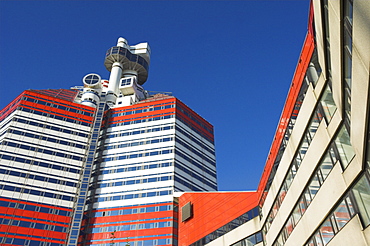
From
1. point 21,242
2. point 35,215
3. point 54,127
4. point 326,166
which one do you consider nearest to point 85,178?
point 35,215

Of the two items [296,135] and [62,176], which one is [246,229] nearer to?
[296,135]

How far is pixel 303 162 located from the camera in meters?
19.5

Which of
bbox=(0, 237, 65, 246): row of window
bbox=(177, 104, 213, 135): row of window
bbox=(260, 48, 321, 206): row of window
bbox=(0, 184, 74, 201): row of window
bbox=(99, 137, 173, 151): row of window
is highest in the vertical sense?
bbox=(177, 104, 213, 135): row of window

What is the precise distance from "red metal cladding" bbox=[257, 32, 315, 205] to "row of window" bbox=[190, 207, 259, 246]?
13.6 feet

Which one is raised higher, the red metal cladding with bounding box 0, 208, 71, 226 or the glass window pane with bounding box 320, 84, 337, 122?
the red metal cladding with bounding box 0, 208, 71, 226

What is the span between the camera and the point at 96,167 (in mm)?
82562

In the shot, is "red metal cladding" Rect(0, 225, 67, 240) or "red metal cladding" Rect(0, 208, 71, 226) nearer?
"red metal cladding" Rect(0, 225, 67, 240)

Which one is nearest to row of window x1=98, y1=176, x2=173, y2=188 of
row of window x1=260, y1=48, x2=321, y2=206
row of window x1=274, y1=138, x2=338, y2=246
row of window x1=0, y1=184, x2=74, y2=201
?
row of window x1=0, y1=184, x2=74, y2=201

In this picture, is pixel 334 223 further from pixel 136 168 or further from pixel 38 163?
pixel 38 163

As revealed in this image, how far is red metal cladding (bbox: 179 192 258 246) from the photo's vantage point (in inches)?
1453

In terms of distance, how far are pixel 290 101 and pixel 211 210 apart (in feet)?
80.6

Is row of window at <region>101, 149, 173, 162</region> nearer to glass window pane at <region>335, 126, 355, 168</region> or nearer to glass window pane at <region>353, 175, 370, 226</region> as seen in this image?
glass window pane at <region>335, 126, 355, 168</region>

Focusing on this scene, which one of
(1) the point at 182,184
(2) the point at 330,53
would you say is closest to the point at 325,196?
(2) the point at 330,53

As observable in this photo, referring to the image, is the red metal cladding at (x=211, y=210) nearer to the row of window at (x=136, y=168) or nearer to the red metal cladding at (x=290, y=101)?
the red metal cladding at (x=290, y=101)
